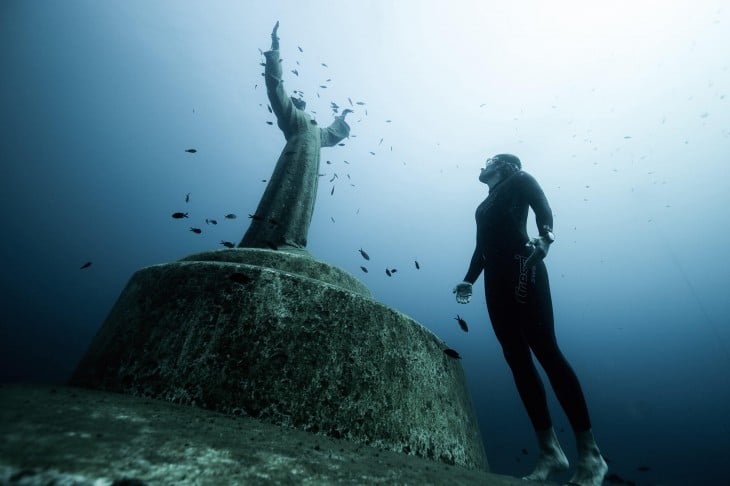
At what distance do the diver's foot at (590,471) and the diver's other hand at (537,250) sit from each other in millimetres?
1480

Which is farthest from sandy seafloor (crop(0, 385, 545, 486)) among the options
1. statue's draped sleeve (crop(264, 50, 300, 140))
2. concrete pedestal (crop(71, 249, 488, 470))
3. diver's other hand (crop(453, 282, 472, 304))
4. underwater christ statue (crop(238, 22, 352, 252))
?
statue's draped sleeve (crop(264, 50, 300, 140))

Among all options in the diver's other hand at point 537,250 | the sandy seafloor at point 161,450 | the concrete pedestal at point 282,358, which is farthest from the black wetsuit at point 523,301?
the sandy seafloor at point 161,450

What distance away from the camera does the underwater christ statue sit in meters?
4.60

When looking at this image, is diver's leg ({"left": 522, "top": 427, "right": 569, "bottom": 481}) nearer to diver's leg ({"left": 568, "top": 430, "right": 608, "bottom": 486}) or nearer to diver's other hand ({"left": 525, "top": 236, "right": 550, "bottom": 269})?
diver's leg ({"left": 568, "top": 430, "right": 608, "bottom": 486})

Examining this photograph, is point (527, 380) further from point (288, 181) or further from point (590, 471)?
point (288, 181)

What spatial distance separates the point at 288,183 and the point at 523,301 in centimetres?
369

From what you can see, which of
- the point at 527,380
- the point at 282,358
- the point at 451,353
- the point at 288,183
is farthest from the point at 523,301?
the point at 288,183

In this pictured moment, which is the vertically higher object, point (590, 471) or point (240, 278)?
point (240, 278)

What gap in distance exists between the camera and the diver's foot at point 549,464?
8.31 ft

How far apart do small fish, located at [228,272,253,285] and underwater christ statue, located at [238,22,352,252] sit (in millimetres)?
1841

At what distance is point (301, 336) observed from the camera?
2.24m

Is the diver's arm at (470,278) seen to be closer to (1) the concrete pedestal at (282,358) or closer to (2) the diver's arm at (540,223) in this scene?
(2) the diver's arm at (540,223)

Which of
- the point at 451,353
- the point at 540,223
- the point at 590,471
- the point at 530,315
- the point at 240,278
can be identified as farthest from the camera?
the point at 540,223

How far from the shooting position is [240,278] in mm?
2428
